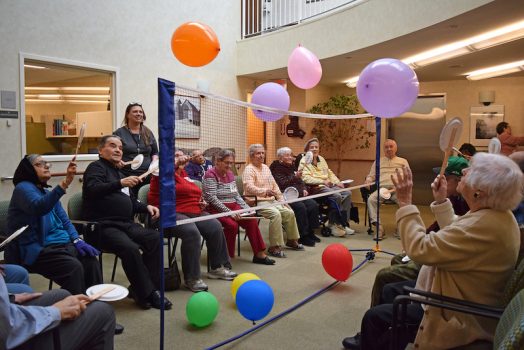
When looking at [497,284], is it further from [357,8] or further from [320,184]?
[357,8]

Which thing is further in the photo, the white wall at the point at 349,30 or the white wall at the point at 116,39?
the white wall at the point at 349,30

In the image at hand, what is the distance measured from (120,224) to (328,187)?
10.9 feet

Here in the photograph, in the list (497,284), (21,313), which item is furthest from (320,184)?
(21,313)

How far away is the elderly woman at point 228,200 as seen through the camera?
4.32 meters

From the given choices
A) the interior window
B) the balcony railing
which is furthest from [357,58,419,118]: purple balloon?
the balcony railing

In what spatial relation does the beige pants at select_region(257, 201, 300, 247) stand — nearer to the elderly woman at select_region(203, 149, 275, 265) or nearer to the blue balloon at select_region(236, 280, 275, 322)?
the elderly woman at select_region(203, 149, 275, 265)

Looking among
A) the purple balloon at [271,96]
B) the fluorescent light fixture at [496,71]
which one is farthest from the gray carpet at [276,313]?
the fluorescent light fixture at [496,71]

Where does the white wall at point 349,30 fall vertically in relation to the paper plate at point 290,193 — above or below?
above

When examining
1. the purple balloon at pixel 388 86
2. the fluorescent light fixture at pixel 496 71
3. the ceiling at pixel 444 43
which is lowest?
the purple balloon at pixel 388 86

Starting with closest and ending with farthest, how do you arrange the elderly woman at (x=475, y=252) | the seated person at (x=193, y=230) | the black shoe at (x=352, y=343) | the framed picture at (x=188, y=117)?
the elderly woman at (x=475, y=252) < the black shoe at (x=352, y=343) < the framed picture at (x=188, y=117) < the seated person at (x=193, y=230)

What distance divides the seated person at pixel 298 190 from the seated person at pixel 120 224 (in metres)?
2.17

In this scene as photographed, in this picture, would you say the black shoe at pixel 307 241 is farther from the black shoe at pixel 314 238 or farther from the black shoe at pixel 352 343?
the black shoe at pixel 352 343

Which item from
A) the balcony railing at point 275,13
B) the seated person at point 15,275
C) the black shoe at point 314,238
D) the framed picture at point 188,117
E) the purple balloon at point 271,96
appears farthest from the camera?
the balcony railing at point 275,13

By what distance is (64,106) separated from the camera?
6203 millimetres
